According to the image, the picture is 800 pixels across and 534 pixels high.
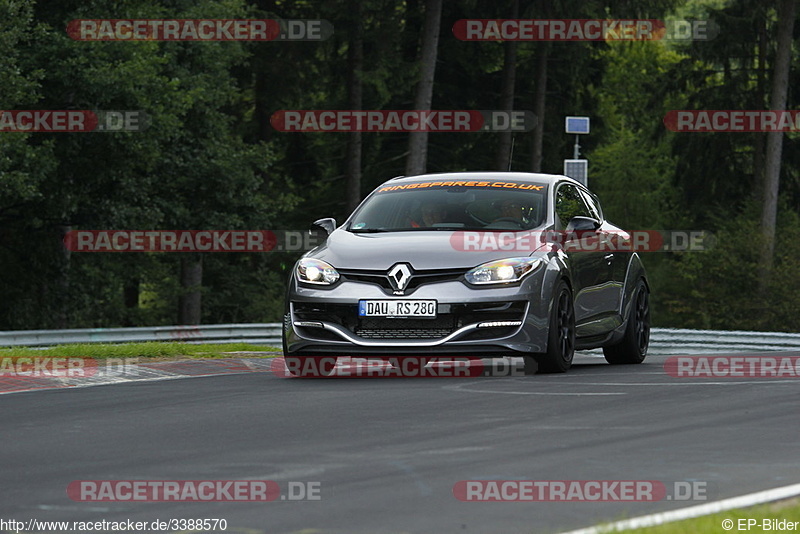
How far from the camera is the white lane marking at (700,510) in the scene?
582 centimetres

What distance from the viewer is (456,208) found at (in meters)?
13.4

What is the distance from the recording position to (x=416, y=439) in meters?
8.45

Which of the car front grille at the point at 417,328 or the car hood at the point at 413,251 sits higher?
the car hood at the point at 413,251

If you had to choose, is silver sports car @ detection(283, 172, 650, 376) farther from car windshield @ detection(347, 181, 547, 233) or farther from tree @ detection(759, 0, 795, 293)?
tree @ detection(759, 0, 795, 293)

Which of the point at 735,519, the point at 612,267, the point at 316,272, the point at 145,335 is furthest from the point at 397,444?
the point at 145,335

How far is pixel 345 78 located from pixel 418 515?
152 feet

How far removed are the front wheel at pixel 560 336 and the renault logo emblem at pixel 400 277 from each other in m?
1.25

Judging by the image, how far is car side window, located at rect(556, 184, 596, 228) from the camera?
1373 centimetres

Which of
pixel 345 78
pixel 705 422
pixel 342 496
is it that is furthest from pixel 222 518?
pixel 345 78

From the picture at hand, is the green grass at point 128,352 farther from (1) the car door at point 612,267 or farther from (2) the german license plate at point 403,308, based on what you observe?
(2) the german license plate at point 403,308

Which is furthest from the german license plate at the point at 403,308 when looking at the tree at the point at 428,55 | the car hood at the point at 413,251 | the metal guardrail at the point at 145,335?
the tree at the point at 428,55

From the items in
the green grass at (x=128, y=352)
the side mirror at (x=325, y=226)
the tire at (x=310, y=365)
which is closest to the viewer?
the tire at (x=310, y=365)

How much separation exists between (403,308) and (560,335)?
1541 mm

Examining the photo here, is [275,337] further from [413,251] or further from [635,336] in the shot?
[413,251]
